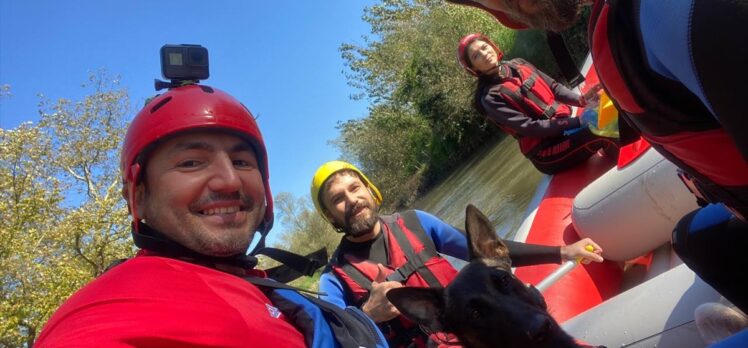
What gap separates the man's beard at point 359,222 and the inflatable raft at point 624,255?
1.30 m

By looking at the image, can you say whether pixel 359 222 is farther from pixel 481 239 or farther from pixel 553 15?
pixel 553 15

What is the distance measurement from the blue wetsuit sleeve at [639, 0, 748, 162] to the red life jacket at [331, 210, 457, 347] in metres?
→ 2.60

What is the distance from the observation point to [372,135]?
102 ft

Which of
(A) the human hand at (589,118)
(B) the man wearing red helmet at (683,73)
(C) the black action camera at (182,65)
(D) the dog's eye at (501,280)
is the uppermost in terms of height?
(C) the black action camera at (182,65)

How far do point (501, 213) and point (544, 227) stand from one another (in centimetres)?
536

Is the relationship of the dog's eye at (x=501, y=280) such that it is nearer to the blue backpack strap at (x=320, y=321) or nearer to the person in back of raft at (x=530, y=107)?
the blue backpack strap at (x=320, y=321)

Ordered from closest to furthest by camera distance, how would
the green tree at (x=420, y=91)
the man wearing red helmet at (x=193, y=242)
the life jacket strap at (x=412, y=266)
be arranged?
the man wearing red helmet at (x=193, y=242)
the life jacket strap at (x=412, y=266)
the green tree at (x=420, y=91)

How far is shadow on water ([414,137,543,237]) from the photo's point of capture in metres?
9.61

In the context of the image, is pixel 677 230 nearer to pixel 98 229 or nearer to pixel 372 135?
pixel 98 229

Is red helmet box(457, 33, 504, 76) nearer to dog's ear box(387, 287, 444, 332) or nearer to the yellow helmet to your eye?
the yellow helmet

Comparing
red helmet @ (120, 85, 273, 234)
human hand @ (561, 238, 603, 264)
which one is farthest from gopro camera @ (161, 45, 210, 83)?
human hand @ (561, 238, 603, 264)

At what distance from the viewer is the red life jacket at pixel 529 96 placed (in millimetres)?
5738

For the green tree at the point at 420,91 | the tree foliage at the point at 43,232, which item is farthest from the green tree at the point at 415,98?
the tree foliage at the point at 43,232

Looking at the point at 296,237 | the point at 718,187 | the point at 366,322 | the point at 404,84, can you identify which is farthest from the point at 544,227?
the point at 296,237
